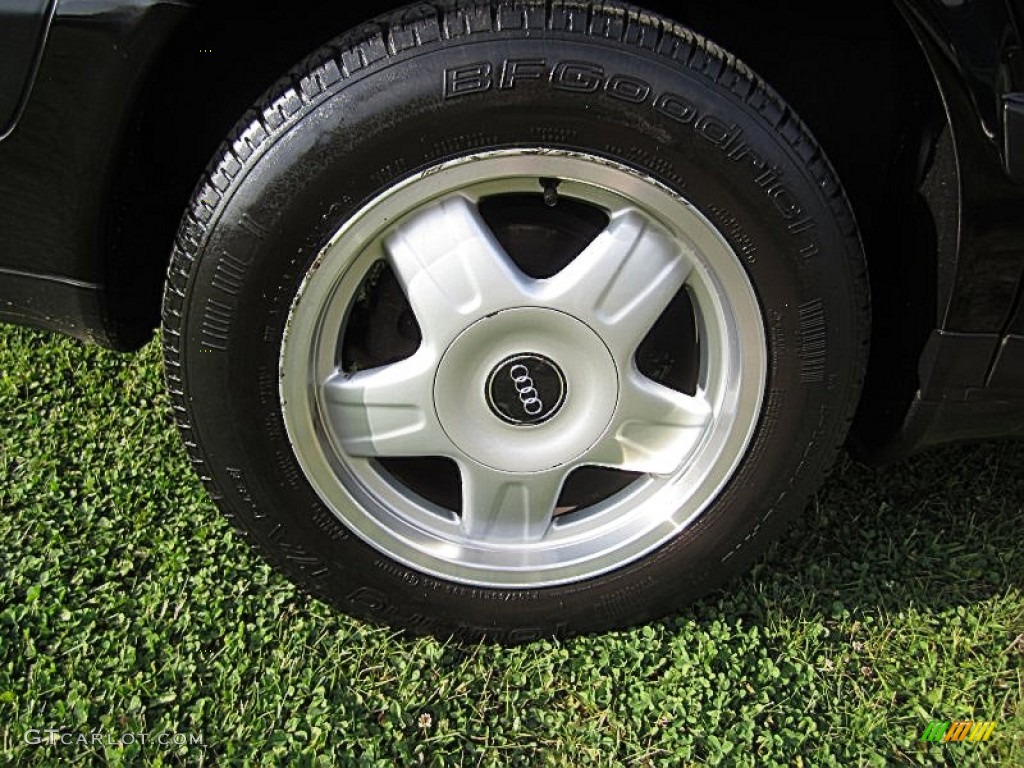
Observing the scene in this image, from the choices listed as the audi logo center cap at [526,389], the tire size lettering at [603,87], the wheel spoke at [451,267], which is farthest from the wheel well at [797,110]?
the audi logo center cap at [526,389]

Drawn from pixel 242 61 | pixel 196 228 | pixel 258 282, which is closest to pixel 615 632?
pixel 258 282

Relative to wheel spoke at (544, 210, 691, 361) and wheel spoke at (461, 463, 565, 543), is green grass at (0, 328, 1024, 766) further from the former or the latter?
wheel spoke at (544, 210, 691, 361)

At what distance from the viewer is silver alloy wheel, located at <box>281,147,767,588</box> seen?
1670 millimetres

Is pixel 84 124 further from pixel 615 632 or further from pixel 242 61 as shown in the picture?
pixel 615 632

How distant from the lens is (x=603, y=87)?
1548mm

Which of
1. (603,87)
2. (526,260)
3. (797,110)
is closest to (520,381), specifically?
(526,260)

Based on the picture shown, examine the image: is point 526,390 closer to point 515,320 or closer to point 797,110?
point 515,320

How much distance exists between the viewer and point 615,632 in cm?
203

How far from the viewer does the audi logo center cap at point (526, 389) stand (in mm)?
1775

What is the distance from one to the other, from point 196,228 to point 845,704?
1.53m

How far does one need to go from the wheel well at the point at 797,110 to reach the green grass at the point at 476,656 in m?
0.45

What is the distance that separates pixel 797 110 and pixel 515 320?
71 centimetres

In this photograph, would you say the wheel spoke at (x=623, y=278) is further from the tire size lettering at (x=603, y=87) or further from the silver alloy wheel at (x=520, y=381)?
the tire size lettering at (x=603, y=87)

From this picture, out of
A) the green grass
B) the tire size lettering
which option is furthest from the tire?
the green grass
